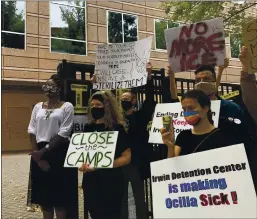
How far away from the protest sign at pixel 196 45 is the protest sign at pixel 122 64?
48cm

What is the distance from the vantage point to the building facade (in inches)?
724

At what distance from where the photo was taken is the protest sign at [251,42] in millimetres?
3365

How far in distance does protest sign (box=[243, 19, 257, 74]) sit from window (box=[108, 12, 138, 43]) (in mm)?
17820

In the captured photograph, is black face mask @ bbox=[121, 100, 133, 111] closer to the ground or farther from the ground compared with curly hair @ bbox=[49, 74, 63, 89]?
closer to the ground

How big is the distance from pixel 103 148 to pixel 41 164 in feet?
3.91

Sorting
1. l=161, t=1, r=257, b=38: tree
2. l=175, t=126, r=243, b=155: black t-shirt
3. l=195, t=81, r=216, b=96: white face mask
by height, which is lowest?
l=175, t=126, r=243, b=155: black t-shirt

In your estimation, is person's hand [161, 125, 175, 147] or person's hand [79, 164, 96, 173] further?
person's hand [79, 164, 96, 173]

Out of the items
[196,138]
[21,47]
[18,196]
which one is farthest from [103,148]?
[21,47]

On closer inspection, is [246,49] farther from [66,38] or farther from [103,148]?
[66,38]

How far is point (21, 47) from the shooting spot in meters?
18.6

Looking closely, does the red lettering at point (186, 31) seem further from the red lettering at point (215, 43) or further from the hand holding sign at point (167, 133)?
the hand holding sign at point (167, 133)

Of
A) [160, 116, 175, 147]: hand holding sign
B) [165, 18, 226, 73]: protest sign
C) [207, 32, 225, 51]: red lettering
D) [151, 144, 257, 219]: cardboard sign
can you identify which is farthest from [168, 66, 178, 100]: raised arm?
[151, 144, 257, 219]: cardboard sign

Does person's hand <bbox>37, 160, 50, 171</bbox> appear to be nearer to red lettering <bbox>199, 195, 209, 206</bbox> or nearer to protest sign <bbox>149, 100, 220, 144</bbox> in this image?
protest sign <bbox>149, 100, 220, 144</bbox>

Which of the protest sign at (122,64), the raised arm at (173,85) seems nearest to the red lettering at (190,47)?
the raised arm at (173,85)
